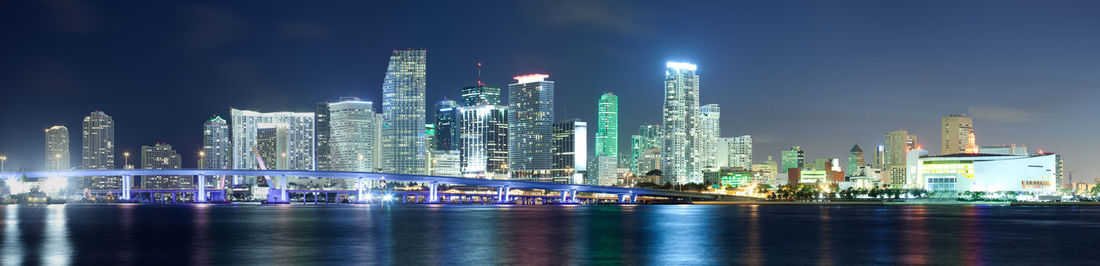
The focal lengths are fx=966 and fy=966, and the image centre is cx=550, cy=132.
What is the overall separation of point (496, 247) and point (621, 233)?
68.9 ft

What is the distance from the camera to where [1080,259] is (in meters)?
53.2

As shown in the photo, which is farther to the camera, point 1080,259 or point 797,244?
point 797,244

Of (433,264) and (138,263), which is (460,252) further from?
(138,263)

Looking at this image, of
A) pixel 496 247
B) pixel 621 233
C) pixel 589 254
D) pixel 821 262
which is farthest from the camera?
pixel 621 233

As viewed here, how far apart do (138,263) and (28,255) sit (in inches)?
356

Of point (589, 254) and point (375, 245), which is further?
point (375, 245)

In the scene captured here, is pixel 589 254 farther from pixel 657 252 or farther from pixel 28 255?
pixel 28 255

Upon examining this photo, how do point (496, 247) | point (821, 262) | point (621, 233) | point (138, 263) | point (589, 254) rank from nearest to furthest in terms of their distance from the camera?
point (138, 263) < point (821, 262) < point (589, 254) < point (496, 247) < point (621, 233)

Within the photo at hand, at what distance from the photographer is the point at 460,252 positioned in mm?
54594

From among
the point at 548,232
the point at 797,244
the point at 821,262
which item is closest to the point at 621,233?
the point at 548,232

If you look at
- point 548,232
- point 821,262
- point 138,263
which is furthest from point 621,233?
point 138,263

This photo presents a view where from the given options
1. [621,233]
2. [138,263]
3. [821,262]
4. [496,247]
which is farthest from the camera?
[621,233]

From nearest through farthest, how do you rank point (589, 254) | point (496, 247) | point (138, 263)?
point (138, 263) → point (589, 254) → point (496, 247)

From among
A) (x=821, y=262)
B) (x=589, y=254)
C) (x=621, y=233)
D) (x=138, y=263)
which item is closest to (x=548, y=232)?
(x=621, y=233)
